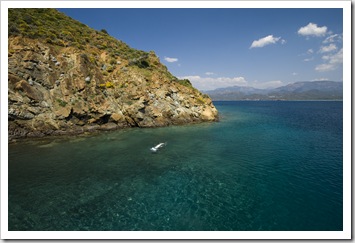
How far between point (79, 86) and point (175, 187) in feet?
116

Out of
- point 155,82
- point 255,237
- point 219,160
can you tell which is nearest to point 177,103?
point 155,82

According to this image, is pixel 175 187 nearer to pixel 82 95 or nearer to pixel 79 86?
pixel 82 95

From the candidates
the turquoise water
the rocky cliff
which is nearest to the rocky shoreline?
the rocky cliff

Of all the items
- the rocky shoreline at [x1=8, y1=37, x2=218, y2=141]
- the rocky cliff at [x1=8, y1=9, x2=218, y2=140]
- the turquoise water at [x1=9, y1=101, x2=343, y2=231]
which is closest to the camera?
the turquoise water at [x1=9, y1=101, x2=343, y2=231]

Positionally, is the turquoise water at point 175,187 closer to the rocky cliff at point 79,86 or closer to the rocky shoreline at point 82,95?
the rocky shoreline at point 82,95

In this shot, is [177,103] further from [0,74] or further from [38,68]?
[0,74]

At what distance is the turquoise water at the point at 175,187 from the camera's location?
1249 centimetres

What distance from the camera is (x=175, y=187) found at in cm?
1700

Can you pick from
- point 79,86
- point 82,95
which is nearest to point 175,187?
point 82,95

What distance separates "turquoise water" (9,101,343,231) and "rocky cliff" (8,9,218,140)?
8940mm

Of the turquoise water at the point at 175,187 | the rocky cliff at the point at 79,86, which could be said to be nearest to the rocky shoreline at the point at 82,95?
the rocky cliff at the point at 79,86

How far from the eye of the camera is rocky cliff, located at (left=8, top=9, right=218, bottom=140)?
35.0 metres

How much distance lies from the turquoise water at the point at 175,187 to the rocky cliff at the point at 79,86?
894 centimetres

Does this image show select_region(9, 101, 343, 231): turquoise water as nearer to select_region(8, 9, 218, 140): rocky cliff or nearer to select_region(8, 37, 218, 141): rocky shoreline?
select_region(8, 37, 218, 141): rocky shoreline
